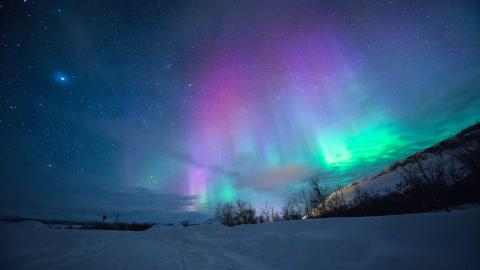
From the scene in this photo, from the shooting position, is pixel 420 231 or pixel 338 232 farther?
pixel 338 232

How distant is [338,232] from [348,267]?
2304 mm

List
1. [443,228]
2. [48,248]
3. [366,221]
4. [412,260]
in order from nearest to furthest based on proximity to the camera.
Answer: [412,260]
[443,228]
[366,221]
[48,248]

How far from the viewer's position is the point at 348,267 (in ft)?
13.6

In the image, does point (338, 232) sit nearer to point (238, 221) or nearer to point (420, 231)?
point (420, 231)

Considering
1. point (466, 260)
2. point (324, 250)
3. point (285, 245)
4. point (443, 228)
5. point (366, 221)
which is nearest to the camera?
point (466, 260)

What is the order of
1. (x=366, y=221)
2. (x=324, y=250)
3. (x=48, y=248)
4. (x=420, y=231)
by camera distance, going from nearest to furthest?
(x=420, y=231) < (x=324, y=250) < (x=366, y=221) < (x=48, y=248)

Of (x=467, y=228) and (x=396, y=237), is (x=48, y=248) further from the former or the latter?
(x=467, y=228)

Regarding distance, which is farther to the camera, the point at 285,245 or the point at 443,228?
the point at 285,245

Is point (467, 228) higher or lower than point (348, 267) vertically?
higher

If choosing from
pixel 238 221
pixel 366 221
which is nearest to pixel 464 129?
pixel 238 221

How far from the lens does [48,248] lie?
7.79m

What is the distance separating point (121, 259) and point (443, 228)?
875 cm

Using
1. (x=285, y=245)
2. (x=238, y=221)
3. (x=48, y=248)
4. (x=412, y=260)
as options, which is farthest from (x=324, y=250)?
(x=238, y=221)

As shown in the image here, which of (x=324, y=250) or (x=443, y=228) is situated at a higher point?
(x=443, y=228)
